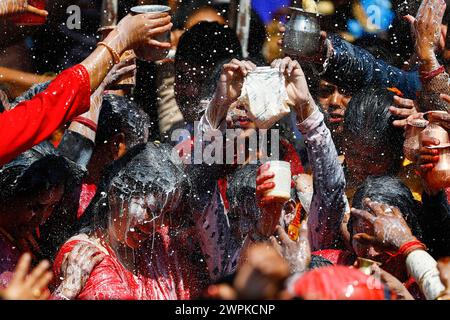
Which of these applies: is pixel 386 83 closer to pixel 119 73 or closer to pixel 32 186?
pixel 119 73

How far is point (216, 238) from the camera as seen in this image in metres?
4.11

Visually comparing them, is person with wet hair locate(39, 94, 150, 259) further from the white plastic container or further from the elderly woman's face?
the white plastic container

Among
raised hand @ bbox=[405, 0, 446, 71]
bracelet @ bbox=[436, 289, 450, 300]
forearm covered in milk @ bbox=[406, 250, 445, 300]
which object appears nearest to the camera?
bracelet @ bbox=[436, 289, 450, 300]

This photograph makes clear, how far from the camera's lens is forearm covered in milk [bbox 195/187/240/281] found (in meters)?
4.05

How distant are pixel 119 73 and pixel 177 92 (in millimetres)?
589

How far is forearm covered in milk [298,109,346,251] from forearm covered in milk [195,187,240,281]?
14.0 inches

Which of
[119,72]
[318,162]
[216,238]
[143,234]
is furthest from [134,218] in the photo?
[119,72]

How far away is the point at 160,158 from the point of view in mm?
4020

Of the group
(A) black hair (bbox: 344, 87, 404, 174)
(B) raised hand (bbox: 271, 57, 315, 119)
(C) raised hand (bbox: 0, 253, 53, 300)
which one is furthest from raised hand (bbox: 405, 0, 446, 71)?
(C) raised hand (bbox: 0, 253, 53, 300)

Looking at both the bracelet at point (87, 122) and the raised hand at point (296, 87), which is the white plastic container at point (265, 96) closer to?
the raised hand at point (296, 87)

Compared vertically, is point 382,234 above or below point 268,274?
below

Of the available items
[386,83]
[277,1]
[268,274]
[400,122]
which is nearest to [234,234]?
[400,122]

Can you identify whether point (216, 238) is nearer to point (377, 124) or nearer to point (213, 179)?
point (213, 179)

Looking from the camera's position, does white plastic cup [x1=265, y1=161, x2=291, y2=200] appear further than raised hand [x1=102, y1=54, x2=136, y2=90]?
No
